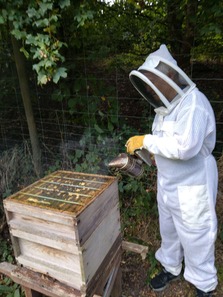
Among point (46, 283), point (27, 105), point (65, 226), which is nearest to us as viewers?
point (65, 226)

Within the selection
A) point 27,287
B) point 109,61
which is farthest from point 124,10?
point 27,287

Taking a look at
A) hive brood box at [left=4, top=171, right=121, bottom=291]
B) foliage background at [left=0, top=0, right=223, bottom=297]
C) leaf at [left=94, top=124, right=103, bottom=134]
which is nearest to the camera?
hive brood box at [left=4, top=171, right=121, bottom=291]

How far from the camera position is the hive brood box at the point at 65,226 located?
52.7 inches

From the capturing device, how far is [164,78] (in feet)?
5.11

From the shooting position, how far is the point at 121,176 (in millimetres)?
2893

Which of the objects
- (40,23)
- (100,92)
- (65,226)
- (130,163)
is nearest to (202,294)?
(130,163)

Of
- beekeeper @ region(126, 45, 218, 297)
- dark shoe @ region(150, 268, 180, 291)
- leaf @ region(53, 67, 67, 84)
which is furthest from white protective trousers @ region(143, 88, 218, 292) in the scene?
leaf @ region(53, 67, 67, 84)

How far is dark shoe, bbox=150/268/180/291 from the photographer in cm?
221

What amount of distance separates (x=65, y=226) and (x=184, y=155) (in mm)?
817

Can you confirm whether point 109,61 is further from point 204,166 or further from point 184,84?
point 204,166

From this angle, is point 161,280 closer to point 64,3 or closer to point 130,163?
point 130,163

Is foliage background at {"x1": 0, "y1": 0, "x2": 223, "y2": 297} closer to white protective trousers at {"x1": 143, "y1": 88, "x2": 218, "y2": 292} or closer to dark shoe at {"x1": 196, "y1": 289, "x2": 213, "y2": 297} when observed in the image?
dark shoe at {"x1": 196, "y1": 289, "x2": 213, "y2": 297}

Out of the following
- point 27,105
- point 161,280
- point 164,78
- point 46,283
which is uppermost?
point 164,78

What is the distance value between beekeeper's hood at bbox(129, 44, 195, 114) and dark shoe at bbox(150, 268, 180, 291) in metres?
1.49
